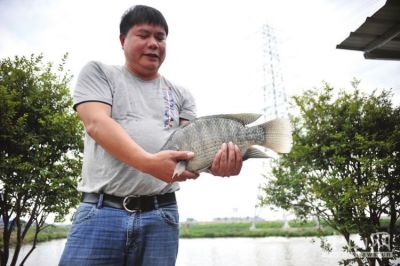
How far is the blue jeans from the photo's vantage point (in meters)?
1.73

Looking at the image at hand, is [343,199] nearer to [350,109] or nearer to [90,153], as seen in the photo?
[350,109]

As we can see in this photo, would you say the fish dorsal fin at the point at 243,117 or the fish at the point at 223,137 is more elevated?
the fish dorsal fin at the point at 243,117

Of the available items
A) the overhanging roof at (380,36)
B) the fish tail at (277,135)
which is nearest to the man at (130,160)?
the fish tail at (277,135)

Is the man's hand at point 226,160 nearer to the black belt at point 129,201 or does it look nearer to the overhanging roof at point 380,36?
the black belt at point 129,201

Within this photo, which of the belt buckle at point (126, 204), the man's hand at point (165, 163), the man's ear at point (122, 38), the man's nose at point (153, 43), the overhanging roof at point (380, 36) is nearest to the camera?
the man's hand at point (165, 163)

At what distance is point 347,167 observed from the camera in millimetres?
8711

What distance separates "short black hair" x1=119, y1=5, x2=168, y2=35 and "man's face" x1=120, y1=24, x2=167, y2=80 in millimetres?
30

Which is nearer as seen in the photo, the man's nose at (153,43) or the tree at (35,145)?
the man's nose at (153,43)

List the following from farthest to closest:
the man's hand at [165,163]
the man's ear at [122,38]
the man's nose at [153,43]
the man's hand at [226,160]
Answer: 1. the man's ear at [122,38]
2. the man's nose at [153,43]
3. the man's hand at [226,160]
4. the man's hand at [165,163]

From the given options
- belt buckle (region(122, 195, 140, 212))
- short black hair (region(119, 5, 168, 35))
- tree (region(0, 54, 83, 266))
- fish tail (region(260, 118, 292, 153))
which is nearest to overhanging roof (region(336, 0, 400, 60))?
fish tail (region(260, 118, 292, 153))

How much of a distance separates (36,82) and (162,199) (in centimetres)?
859

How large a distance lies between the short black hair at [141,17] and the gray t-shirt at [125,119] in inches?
10.7

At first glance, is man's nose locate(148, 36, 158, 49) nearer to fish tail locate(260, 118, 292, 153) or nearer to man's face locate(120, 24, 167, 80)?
man's face locate(120, 24, 167, 80)

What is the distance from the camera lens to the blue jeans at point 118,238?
173 centimetres
